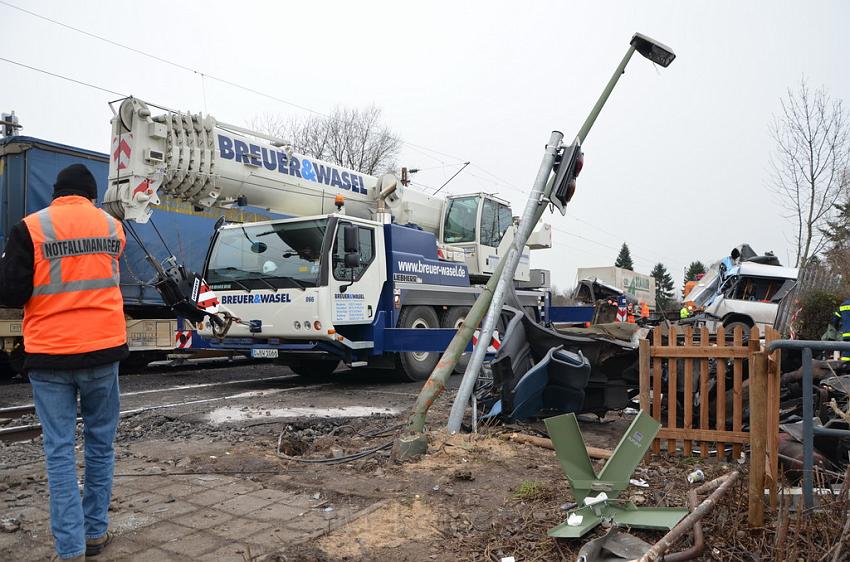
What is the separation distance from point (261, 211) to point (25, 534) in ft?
19.3

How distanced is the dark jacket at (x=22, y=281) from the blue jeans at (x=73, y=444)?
0.06m

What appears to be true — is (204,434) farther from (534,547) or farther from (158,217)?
(158,217)

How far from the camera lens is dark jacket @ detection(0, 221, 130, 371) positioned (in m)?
2.95

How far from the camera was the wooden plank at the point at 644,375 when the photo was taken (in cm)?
503

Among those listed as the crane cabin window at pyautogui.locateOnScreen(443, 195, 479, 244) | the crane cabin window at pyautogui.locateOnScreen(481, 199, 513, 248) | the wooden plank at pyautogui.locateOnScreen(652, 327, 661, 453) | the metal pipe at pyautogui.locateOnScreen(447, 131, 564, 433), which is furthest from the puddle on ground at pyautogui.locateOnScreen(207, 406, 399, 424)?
the crane cabin window at pyautogui.locateOnScreen(481, 199, 513, 248)

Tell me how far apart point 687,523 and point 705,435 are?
2.43 meters

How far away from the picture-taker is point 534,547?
313 centimetres

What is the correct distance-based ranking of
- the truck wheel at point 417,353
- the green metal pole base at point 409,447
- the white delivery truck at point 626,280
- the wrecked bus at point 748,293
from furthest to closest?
the white delivery truck at point 626,280, the wrecked bus at point 748,293, the truck wheel at point 417,353, the green metal pole base at point 409,447

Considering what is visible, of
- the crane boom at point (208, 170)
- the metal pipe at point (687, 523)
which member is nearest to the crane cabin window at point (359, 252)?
the crane boom at point (208, 170)

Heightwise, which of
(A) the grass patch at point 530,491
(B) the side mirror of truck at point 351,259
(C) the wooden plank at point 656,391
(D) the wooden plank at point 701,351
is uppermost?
(B) the side mirror of truck at point 351,259

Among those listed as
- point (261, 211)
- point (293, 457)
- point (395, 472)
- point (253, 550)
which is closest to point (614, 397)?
point (395, 472)

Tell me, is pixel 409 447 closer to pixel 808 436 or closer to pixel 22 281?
pixel 808 436

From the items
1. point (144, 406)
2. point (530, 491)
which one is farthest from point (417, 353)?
point (530, 491)

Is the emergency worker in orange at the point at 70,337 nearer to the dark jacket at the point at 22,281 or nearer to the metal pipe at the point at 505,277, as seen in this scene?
the dark jacket at the point at 22,281
